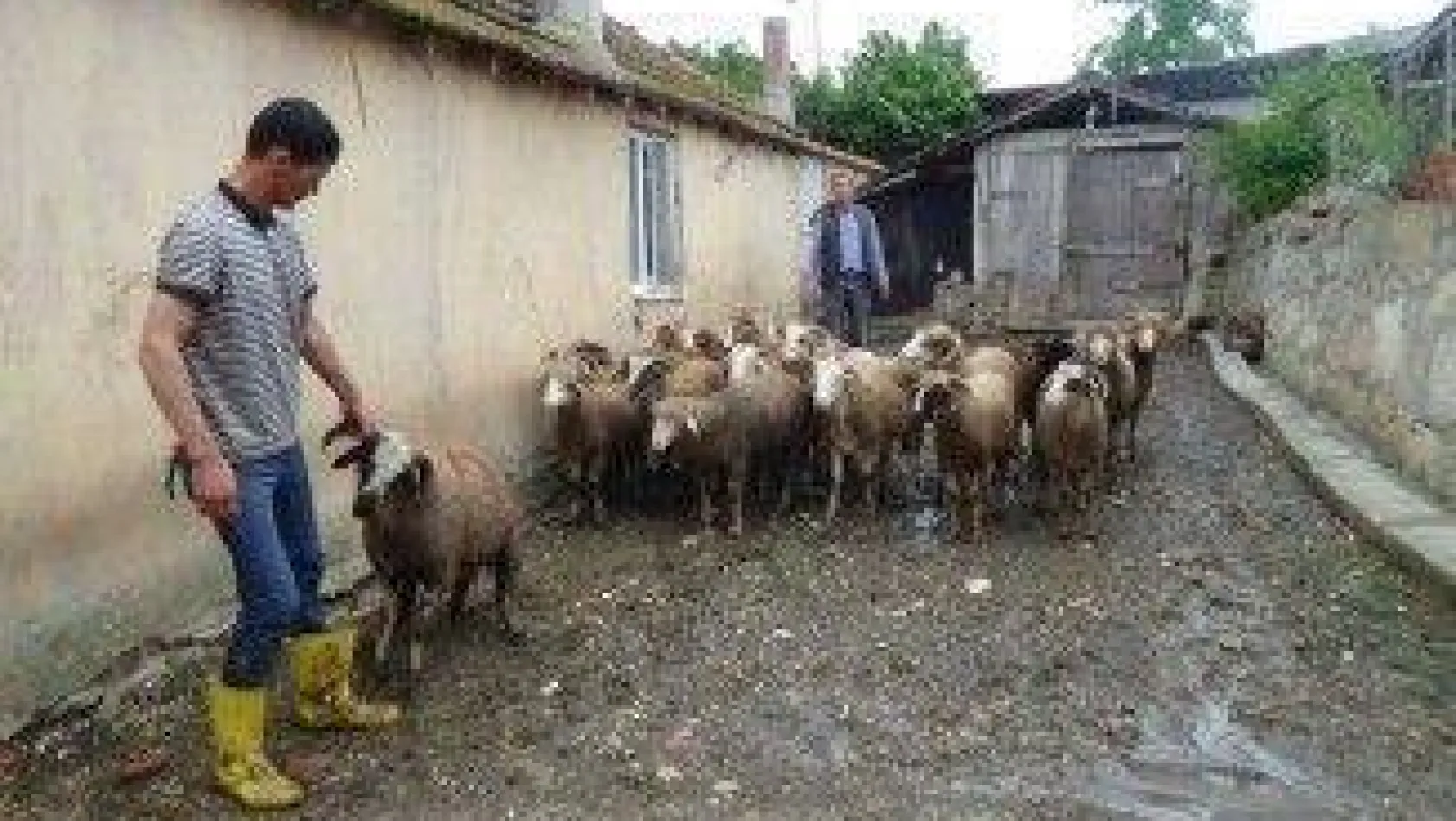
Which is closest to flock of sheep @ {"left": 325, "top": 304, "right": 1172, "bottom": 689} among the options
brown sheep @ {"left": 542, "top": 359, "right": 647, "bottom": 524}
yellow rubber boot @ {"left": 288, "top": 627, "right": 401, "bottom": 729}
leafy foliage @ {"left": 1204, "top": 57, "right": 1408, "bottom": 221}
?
brown sheep @ {"left": 542, "top": 359, "right": 647, "bottom": 524}

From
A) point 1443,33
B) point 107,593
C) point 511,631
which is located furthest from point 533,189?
point 1443,33

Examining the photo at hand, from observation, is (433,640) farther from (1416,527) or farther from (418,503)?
(1416,527)

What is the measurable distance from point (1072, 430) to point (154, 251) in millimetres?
5406

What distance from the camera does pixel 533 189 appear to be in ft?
37.0

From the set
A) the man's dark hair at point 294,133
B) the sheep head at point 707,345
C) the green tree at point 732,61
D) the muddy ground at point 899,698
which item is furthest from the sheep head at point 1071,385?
the green tree at point 732,61

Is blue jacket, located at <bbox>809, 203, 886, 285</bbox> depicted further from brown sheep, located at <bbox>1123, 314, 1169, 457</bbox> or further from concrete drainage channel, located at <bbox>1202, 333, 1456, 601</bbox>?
concrete drainage channel, located at <bbox>1202, 333, 1456, 601</bbox>

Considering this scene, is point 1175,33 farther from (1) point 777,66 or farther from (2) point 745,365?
(2) point 745,365

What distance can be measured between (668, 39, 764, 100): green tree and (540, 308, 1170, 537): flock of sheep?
706 inches

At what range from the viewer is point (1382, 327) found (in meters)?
11.2

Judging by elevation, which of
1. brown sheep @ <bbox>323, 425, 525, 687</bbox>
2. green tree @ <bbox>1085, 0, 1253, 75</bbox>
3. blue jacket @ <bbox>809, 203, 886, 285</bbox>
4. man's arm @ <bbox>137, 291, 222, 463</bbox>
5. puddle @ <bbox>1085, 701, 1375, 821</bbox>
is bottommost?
puddle @ <bbox>1085, 701, 1375, 821</bbox>

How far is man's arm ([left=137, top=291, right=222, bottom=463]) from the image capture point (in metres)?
4.89

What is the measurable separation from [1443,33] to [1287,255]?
3.45 m

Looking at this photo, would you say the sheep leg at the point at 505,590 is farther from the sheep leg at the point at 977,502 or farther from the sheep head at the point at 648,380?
the sheep leg at the point at 977,502

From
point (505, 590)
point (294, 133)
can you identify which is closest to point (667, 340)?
point (505, 590)
